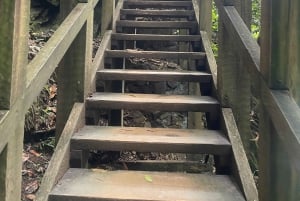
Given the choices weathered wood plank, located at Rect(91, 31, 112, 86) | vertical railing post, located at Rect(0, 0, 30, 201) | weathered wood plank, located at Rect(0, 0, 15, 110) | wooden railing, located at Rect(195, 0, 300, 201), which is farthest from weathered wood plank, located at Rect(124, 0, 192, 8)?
weathered wood plank, located at Rect(0, 0, 15, 110)

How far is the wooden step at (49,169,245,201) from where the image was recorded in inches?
81.1

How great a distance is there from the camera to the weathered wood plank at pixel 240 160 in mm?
2112

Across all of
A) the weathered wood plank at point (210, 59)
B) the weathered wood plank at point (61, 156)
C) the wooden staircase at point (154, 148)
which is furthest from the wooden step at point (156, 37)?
the weathered wood plank at point (61, 156)

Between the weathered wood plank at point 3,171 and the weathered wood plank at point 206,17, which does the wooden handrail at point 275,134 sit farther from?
the weathered wood plank at point 206,17

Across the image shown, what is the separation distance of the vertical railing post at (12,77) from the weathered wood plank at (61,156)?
39 cm

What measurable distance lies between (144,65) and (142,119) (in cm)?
83

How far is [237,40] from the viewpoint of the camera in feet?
8.05

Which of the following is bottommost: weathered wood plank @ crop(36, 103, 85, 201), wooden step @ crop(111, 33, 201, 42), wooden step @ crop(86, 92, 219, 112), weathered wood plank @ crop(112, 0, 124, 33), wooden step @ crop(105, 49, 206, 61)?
weathered wood plank @ crop(36, 103, 85, 201)

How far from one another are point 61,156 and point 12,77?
35.8 inches

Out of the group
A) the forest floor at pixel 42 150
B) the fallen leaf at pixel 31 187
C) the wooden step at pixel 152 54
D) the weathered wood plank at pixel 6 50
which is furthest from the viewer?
the wooden step at pixel 152 54

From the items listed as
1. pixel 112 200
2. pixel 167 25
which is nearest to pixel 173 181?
pixel 112 200

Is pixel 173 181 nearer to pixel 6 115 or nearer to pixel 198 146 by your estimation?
pixel 198 146

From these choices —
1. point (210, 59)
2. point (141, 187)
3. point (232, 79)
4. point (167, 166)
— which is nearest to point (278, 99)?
point (141, 187)

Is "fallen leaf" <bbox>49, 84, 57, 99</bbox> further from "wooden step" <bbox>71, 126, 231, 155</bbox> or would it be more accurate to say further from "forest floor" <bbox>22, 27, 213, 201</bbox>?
"wooden step" <bbox>71, 126, 231, 155</bbox>
